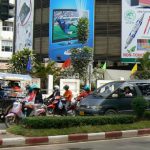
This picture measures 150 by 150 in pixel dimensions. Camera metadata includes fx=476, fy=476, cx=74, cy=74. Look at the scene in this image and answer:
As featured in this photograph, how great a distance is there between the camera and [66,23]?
5928 centimetres

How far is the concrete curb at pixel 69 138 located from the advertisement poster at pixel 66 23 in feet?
144

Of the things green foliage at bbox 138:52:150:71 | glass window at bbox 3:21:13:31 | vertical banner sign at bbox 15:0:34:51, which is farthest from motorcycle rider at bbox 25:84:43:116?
glass window at bbox 3:21:13:31

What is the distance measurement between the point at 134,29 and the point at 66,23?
8.45 meters

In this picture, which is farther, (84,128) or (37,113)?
(37,113)

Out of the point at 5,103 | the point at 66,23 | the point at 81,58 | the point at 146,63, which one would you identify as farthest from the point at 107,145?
the point at 66,23

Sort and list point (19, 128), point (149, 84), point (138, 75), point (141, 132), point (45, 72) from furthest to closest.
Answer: point (138, 75)
point (45, 72)
point (149, 84)
point (141, 132)
point (19, 128)

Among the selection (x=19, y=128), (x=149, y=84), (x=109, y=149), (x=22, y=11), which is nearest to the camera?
(x=109, y=149)

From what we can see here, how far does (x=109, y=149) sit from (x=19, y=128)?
10.7ft

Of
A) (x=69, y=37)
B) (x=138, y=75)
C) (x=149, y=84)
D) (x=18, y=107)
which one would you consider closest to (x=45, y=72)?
(x=138, y=75)

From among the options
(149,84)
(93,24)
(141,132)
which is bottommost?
(141,132)

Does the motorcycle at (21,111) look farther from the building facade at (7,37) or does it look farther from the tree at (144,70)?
the building facade at (7,37)

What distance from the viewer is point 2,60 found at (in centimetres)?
7206

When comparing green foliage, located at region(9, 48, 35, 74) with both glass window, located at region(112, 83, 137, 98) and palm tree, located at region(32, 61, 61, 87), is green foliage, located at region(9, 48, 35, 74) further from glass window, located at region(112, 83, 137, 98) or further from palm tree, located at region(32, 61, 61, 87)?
glass window, located at region(112, 83, 137, 98)

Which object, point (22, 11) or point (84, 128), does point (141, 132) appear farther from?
point (22, 11)
